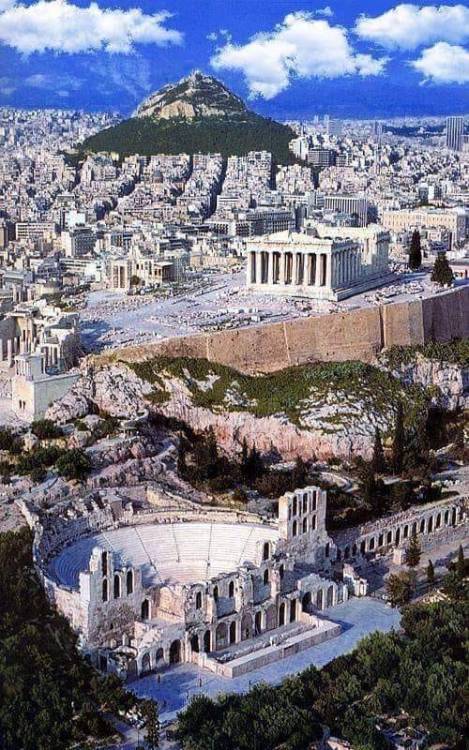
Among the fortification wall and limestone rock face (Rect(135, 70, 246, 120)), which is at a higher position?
limestone rock face (Rect(135, 70, 246, 120))

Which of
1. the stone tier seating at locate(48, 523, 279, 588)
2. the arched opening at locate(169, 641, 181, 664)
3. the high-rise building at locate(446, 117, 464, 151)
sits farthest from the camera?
the high-rise building at locate(446, 117, 464, 151)

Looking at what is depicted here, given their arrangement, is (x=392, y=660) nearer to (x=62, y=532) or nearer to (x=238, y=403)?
(x=62, y=532)

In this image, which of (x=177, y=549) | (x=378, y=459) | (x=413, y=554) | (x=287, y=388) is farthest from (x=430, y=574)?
(x=287, y=388)

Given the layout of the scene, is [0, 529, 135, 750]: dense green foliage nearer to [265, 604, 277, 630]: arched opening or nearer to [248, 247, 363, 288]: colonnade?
[265, 604, 277, 630]: arched opening

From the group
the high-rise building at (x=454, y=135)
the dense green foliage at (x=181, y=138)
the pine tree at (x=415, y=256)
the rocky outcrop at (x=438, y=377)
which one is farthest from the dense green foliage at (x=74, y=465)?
the high-rise building at (x=454, y=135)

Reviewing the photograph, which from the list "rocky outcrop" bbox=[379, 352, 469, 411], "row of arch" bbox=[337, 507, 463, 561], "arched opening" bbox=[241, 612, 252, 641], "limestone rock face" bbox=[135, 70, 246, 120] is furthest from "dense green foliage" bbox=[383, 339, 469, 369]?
"limestone rock face" bbox=[135, 70, 246, 120]

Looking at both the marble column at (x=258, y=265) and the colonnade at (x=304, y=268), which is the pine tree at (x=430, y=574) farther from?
the marble column at (x=258, y=265)
